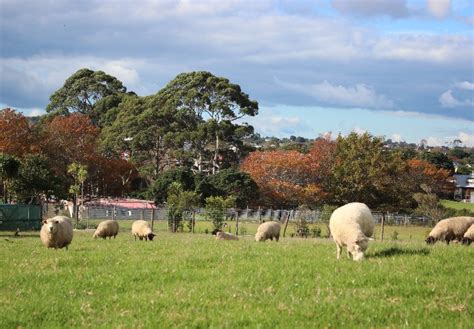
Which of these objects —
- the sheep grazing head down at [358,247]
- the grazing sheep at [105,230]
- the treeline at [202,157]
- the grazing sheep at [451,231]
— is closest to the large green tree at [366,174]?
the treeline at [202,157]

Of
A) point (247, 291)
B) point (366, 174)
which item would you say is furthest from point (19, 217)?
point (366, 174)

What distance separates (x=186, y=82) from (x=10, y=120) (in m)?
24.9

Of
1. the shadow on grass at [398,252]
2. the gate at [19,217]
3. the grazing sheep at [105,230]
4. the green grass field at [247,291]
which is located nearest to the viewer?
the green grass field at [247,291]

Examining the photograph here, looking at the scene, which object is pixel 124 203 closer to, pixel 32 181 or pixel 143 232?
pixel 32 181

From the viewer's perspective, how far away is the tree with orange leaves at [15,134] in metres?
68.5

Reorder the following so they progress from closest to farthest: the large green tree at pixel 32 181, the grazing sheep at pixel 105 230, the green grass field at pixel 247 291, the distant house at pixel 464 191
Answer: the green grass field at pixel 247 291 → the grazing sheep at pixel 105 230 → the large green tree at pixel 32 181 → the distant house at pixel 464 191

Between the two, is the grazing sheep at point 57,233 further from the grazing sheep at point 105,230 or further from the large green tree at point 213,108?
the large green tree at point 213,108

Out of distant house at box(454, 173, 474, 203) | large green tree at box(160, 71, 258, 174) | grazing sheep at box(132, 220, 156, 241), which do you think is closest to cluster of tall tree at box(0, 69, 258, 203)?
large green tree at box(160, 71, 258, 174)

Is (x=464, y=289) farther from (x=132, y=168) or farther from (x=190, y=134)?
(x=132, y=168)

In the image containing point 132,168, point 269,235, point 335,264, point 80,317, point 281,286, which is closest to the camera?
point 80,317

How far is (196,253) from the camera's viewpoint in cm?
1686

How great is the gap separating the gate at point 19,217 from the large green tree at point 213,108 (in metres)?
38.8

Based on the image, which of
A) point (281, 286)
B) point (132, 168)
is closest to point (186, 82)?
point (132, 168)

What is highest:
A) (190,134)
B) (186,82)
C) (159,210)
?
(186,82)
